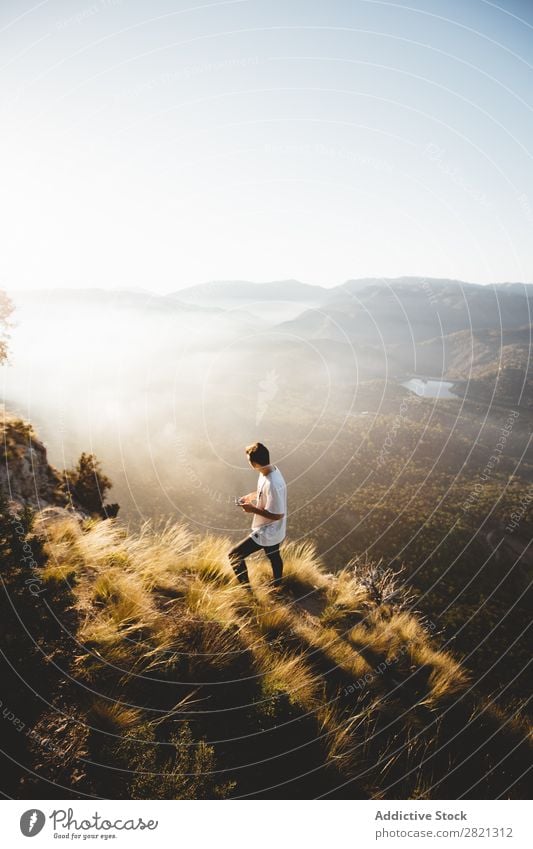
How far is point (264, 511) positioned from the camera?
5402mm

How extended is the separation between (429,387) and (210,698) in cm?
12638

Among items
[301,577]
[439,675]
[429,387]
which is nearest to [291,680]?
[439,675]

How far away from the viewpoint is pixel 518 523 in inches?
1332

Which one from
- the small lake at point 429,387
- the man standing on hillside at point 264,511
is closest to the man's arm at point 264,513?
the man standing on hillside at point 264,511

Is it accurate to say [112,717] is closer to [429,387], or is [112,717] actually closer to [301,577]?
[301,577]

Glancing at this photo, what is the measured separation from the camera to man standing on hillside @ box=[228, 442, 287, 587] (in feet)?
17.7

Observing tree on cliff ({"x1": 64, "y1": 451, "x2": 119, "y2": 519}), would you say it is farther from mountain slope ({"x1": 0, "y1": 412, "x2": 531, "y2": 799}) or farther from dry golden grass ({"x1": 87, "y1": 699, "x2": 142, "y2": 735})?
dry golden grass ({"x1": 87, "y1": 699, "x2": 142, "y2": 735})

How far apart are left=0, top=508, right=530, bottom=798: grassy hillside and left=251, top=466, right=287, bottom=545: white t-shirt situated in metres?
1.02

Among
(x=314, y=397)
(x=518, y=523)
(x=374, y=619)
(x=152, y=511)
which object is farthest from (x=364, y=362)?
(x=374, y=619)

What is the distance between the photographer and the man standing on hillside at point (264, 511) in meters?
5.38

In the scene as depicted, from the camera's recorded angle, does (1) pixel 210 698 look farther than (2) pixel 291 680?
No

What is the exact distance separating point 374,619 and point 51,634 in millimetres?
5278

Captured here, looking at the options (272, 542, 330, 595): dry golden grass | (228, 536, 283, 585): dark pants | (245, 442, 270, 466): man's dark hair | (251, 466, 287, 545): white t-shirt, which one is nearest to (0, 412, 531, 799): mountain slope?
(228, 536, 283, 585): dark pants

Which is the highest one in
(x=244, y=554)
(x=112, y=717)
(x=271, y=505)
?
(x=271, y=505)
